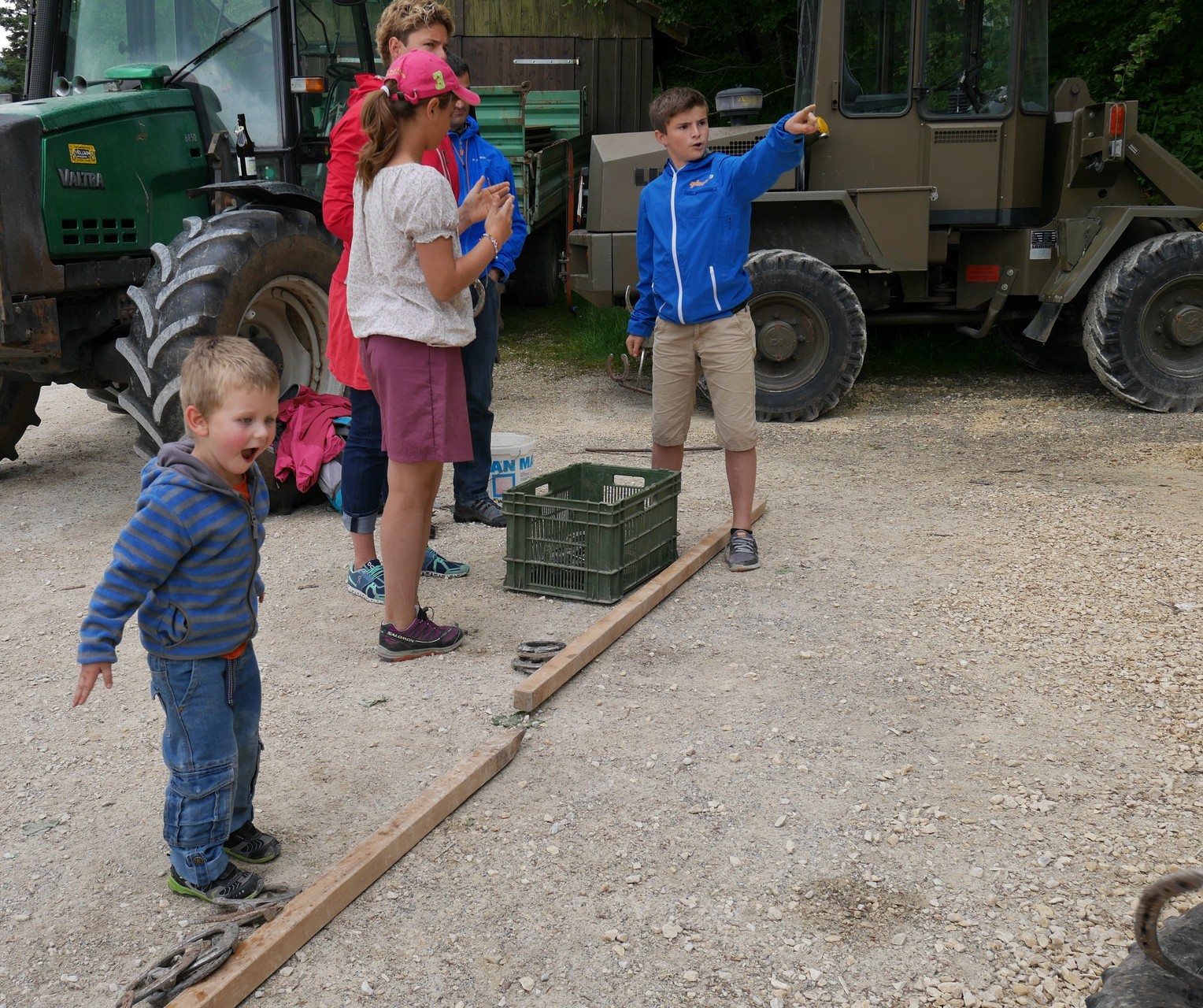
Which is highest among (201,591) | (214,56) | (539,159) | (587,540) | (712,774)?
(214,56)

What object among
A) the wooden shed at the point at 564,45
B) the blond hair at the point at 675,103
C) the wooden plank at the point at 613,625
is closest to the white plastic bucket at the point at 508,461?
the wooden plank at the point at 613,625

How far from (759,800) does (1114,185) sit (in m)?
7.02

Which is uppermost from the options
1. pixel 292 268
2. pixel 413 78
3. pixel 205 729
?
pixel 413 78

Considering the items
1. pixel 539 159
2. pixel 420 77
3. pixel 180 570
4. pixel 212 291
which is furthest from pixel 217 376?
pixel 539 159

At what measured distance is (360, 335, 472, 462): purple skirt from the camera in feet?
12.0

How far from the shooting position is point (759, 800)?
120 inches

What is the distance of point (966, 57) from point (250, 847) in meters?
7.15

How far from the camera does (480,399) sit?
17.7 feet

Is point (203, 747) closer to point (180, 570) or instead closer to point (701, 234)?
point (180, 570)

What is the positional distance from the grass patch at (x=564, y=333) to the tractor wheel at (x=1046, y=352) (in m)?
3.17

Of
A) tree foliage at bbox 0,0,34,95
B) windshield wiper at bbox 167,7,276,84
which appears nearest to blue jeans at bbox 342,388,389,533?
windshield wiper at bbox 167,7,276,84

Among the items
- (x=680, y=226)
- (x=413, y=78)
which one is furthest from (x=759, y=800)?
(x=680, y=226)

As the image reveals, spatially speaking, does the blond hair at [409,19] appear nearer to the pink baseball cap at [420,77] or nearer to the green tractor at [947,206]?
the pink baseball cap at [420,77]

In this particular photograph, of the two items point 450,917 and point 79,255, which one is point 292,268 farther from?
point 450,917
